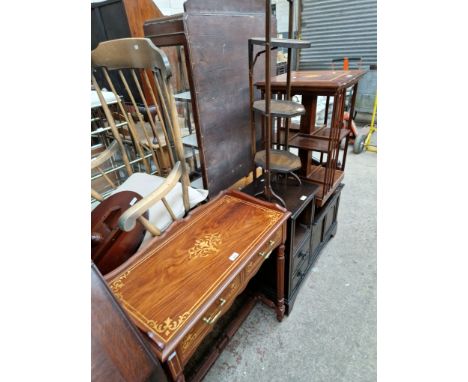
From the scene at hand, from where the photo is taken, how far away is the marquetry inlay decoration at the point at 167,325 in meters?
0.62

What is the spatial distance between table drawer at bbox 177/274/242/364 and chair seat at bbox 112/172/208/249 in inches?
13.4

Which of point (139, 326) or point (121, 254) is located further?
point (121, 254)

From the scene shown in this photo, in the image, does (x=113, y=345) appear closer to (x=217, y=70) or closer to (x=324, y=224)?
(x=217, y=70)

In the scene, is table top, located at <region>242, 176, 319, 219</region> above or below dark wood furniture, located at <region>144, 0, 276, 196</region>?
below

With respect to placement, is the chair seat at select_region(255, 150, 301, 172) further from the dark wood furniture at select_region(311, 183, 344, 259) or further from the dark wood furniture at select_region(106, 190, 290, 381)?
the dark wood furniture at select_region(311, 183, 344, 259)

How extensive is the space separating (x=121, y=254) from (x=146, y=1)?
2.56 meters

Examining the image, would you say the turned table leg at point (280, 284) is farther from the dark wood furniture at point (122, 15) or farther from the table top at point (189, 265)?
the dark wood furniture at point (122, 15)

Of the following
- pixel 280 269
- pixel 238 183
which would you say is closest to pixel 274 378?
pixel 280 269

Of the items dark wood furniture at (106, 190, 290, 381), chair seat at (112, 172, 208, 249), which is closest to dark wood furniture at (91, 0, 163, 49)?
chair seat at (112, 172, 208, 249)

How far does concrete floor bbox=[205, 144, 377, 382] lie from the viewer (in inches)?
44.5

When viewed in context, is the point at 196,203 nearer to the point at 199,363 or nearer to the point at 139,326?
the point at 139,326
